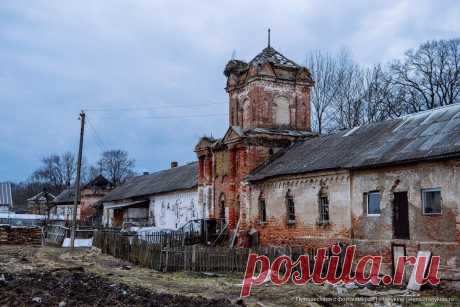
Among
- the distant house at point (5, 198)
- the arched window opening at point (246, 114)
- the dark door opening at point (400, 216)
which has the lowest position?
the dark door opening at point (400, 216)

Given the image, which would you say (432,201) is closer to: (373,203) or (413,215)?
(413,215)

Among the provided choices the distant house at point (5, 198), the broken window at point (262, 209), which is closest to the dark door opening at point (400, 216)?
the broken window at point (262, 209)

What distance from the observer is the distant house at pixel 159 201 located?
35.1 m

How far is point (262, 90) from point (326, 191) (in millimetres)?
9231

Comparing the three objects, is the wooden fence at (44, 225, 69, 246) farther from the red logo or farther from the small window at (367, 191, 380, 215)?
the small window at (367, 191, 380, 215)

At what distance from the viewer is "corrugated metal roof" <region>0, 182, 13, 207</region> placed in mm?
50281

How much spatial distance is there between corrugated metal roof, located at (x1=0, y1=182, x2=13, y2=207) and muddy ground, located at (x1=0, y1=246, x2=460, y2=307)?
34383 mm

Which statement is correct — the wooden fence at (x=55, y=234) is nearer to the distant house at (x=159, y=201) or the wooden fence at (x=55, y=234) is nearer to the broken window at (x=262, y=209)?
the distant house at (x=159, y=201)

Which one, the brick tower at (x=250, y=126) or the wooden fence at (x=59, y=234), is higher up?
the brick tower at (x=250, y=126)

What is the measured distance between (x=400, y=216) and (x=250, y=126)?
40.3ft

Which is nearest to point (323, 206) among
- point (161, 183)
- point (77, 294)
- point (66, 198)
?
point (77, 294)

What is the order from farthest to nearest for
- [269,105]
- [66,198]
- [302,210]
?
1. [66,198]
2. [269,105]
3. [302,210]

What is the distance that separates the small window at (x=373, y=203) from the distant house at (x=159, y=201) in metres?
13.3

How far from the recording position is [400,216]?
55.6ft
